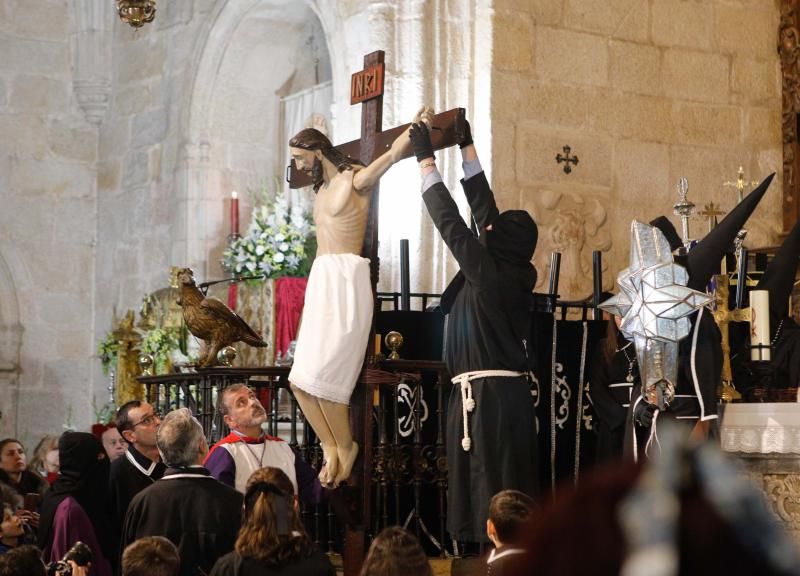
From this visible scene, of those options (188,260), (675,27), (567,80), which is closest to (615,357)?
(567,80)

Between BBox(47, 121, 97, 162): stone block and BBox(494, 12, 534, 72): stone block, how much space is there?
536cm

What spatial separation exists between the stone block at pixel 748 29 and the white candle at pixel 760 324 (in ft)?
13.9

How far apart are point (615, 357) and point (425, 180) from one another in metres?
1.38

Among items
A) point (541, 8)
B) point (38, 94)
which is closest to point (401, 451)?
point (541, 8)

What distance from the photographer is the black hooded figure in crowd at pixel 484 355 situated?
16.8 ft

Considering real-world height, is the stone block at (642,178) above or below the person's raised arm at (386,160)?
above

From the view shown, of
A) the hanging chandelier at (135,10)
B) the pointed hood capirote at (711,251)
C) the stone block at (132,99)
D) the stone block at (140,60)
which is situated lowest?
the pointed hood capirote at (711,251)

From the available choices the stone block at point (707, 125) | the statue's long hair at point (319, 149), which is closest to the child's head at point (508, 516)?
the statue's long hair at point (319, 149)

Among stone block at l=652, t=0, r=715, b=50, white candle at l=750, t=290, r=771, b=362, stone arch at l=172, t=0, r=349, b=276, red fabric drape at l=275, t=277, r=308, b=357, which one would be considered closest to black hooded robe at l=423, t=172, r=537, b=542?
white candle at l=750, t=290, r=771, b=362

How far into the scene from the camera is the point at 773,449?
4.95 meters

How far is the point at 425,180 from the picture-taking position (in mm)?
5262

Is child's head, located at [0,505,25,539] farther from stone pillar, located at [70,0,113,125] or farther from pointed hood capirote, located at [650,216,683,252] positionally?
stone pillar, located at [70,0,113,125]

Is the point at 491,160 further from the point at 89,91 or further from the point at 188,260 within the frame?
Answer: the point at 89,91

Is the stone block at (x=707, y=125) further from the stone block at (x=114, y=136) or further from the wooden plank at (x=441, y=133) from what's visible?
the stone block at (x=114, y=136)
